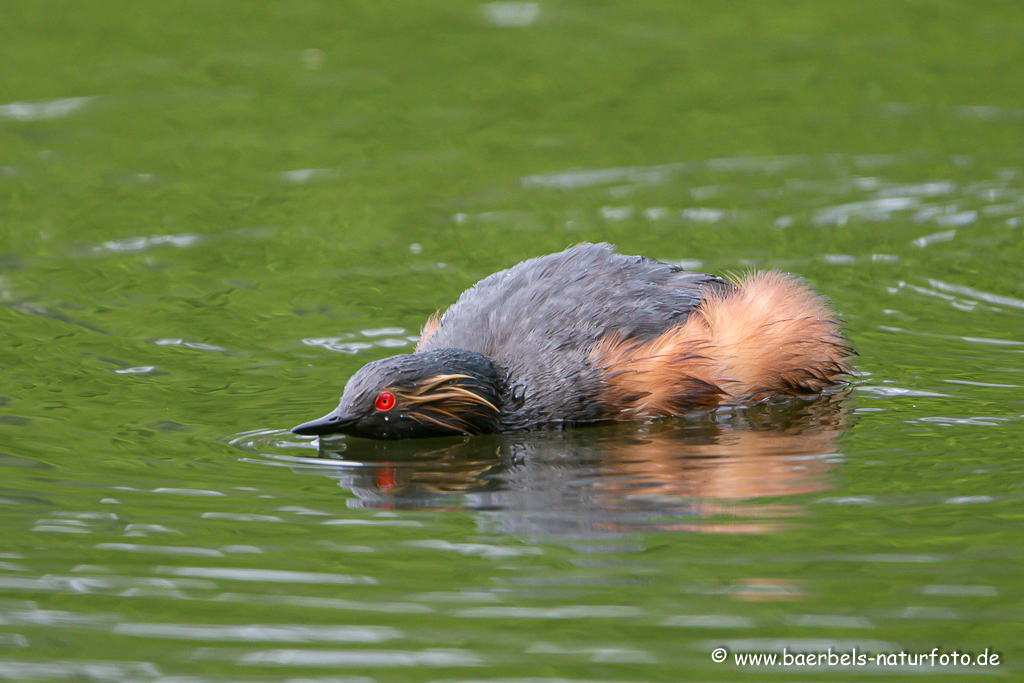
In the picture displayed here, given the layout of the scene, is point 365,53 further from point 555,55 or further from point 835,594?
point 835,594

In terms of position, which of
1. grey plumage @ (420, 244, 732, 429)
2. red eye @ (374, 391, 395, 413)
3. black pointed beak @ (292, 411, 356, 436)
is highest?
grey plumage @ (420, 244, 732, 429)

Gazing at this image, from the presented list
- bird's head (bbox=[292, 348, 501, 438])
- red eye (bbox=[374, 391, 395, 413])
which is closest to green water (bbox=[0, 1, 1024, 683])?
bird's head (bbox=[292, 348, 501, 438])

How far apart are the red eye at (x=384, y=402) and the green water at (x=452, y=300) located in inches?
9.1

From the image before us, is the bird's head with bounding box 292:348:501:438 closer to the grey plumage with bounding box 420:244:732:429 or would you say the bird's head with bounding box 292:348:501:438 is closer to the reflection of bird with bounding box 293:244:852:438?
the reflection of bird with bounding box 293:244:852:438

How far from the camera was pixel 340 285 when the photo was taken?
33.8 ft

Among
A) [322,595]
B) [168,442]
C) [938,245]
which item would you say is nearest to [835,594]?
[322,595]

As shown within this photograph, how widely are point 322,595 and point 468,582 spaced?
535 millimetres

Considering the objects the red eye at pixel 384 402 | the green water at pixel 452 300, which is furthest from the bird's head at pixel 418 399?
the green water at pixel 452 300

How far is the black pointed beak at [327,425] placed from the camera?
23.9ft

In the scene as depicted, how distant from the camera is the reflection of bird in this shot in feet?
24.9

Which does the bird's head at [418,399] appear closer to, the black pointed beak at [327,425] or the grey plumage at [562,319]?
the black pointed beak at [327,425]

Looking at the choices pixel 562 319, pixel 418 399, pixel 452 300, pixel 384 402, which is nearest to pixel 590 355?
pixel 562 319

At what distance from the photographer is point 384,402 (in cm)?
750

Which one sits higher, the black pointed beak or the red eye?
the red eye
